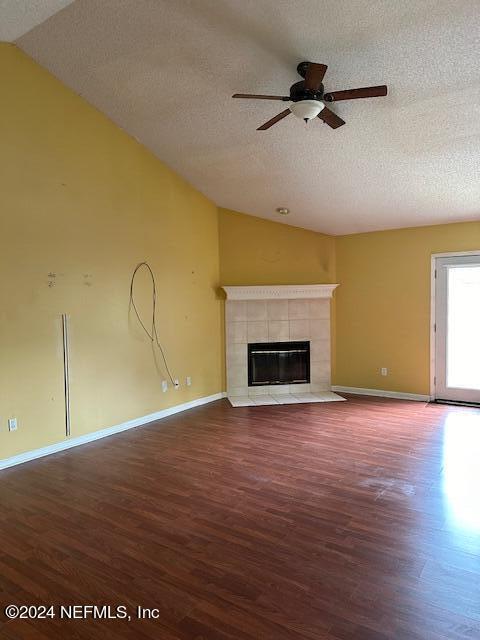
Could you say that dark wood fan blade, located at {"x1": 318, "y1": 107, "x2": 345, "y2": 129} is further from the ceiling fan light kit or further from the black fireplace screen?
the black fireplace screen

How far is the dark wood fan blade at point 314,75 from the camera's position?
98.6 inches

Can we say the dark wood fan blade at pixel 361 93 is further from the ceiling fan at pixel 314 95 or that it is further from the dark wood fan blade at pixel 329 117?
the dark wood fan blade at pixel 329 117

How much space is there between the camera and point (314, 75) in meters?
2.57

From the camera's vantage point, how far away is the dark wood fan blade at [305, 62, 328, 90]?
250 centimetres

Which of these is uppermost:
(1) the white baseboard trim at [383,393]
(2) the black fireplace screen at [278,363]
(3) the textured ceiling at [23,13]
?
(3) the textured ceiling at [23,13]

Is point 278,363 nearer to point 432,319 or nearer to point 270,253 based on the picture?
point 270,253

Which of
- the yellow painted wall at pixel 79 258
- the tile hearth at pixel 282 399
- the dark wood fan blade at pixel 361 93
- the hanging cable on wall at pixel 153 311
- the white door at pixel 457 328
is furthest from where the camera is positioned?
the tile hearth at pixel 282 399

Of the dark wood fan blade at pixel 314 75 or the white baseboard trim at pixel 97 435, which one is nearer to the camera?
the dark wood fan blade at pixel 314 75

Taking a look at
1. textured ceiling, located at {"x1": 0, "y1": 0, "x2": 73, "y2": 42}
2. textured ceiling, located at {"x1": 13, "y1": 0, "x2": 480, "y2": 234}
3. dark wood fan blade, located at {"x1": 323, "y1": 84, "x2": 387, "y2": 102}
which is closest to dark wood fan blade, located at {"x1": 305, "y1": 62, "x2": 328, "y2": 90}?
dark wood fan blade, located at {"x1": 323, "y1": 84, "x2": 387, "y2": 102}

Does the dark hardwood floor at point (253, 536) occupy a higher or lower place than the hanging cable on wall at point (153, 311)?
lower

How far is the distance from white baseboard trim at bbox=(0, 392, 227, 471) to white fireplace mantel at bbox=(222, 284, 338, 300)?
1579 millimetres

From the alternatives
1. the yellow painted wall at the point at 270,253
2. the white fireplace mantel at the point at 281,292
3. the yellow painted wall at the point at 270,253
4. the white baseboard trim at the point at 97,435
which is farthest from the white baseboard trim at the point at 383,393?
the white baseboard trim at the point at 97,435

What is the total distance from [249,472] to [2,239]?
9.40ft

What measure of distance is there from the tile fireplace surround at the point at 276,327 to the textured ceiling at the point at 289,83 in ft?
4.90
